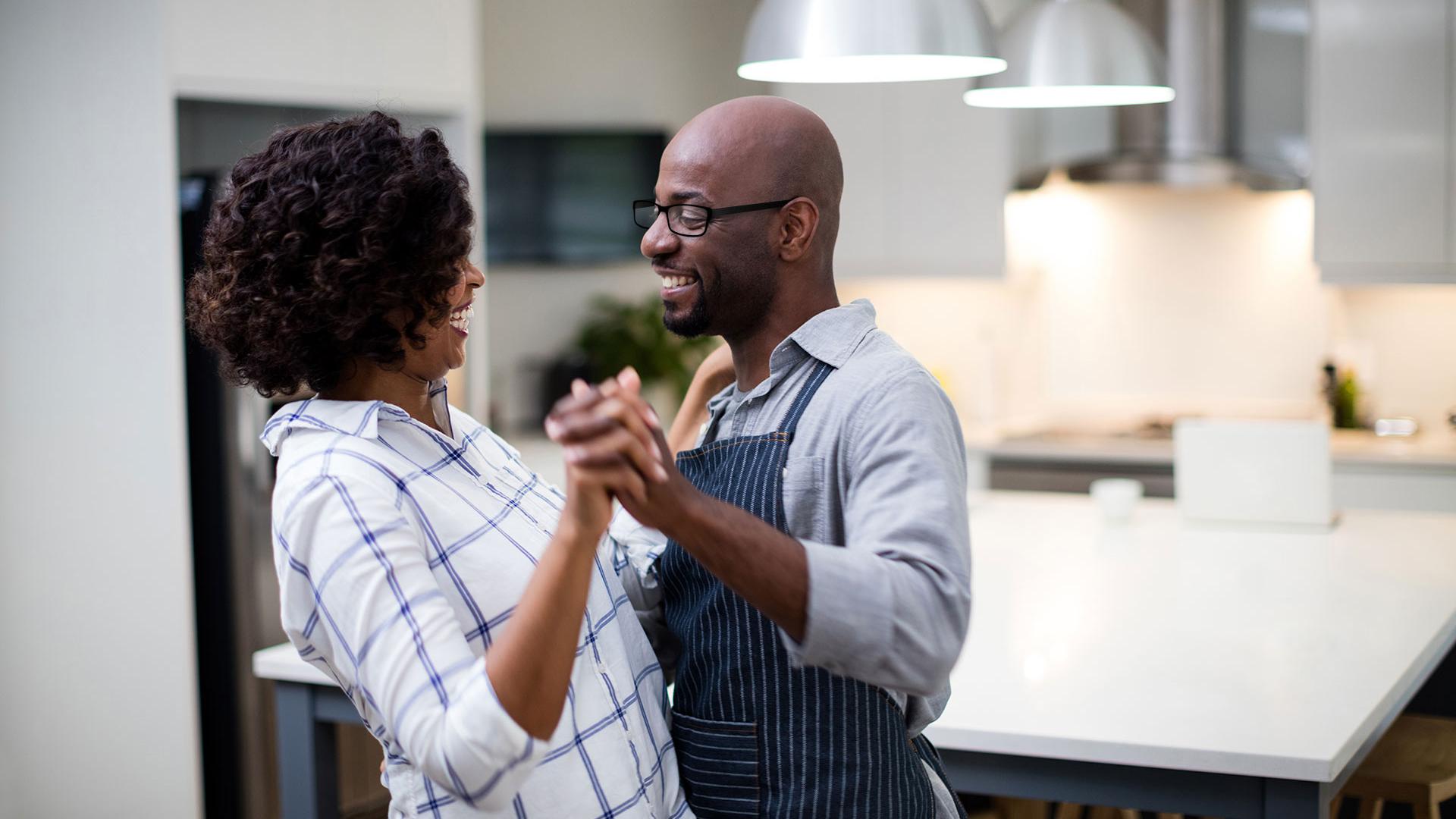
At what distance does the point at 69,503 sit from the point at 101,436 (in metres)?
0.20

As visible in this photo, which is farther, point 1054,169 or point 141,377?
point 1054,169

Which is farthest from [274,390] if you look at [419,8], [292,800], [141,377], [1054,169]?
[1054,169]

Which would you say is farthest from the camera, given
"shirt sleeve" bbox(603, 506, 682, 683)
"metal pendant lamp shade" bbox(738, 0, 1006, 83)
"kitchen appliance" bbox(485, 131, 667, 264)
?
"kitchen appliance" bbox(485, 131, 667, 264)

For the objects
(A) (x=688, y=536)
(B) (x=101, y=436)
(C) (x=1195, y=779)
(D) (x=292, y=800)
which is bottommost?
(D) (x=292, y=800)

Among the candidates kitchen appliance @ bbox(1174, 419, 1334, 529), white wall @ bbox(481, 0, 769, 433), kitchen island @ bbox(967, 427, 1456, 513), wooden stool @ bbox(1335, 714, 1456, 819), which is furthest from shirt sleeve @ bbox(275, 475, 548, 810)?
white wall @ bbox(481, 0, 769, 433)

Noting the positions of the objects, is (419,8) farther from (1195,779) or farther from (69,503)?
(1195,779)

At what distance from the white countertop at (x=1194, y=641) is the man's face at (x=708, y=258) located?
33.2 inches

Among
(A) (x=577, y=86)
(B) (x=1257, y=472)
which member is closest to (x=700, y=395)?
(B) (x=1257, y=472)

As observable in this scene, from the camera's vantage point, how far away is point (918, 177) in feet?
16.6

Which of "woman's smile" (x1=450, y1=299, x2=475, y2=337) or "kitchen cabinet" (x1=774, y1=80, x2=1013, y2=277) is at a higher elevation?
"kitchen cabinet" (x1=774, y1=80, x2=1013, y2=277)

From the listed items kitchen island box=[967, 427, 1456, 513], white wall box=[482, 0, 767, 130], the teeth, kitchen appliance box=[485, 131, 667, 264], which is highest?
white wall box=[482, 0, 767, 130]

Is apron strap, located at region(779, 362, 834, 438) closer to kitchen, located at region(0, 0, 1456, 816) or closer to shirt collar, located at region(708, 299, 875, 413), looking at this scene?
shirt collar, located at region(708, 299, 875, 413)

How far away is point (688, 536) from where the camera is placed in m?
1.01

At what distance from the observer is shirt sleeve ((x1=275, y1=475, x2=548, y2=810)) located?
3.43ft
